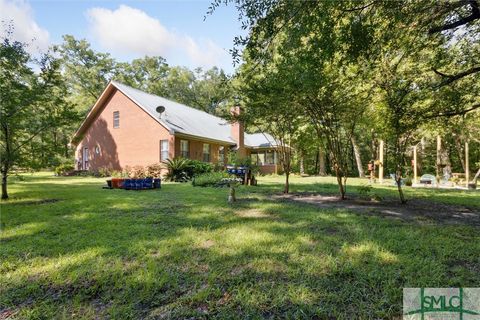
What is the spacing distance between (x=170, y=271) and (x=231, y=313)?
104cm

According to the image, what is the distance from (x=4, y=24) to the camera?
6.86m

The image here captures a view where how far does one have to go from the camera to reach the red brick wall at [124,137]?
61.4 feet

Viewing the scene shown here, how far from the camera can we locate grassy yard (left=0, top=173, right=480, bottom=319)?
8.05 ft

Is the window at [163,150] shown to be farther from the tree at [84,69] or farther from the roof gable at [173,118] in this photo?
the tree at [84,69]

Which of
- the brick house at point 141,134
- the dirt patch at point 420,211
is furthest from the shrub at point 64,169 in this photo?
the dirt patch at point 420,211

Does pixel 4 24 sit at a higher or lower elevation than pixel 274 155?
higher

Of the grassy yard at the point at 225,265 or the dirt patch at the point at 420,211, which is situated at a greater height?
the dirt patch at the point at 420,211

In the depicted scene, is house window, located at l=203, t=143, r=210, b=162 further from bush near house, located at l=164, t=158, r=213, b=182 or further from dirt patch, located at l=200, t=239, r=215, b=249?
dirt patch, located at l=200, t=239, r=215, b=249

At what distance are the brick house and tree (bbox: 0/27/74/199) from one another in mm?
9282

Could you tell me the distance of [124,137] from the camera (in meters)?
20.1

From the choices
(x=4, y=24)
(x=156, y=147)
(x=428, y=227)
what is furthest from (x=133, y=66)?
(x=428, y=227)

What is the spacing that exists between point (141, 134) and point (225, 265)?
58.3 feet

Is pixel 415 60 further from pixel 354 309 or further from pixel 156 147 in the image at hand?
pixel 156 147

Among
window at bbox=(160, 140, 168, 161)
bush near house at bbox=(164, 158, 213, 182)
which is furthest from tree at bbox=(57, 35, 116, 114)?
bush near house at bbox=(164, 158, 213, 182)
